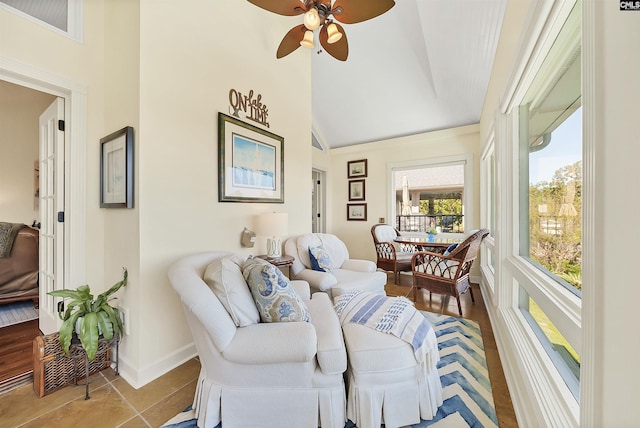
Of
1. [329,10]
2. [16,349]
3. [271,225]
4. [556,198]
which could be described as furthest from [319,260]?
[16,349]

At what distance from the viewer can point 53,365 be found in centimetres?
160

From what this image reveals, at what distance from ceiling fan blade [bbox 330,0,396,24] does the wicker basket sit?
115 inches

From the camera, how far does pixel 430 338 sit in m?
1.47

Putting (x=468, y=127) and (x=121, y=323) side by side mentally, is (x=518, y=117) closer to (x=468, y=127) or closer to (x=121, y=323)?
(x=468, y=127)

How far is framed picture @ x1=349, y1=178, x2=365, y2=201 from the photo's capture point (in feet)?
17.1

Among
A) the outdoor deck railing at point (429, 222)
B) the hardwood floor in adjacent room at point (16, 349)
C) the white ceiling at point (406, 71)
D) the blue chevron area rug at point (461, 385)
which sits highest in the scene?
the white ceiling at point (406, 71)

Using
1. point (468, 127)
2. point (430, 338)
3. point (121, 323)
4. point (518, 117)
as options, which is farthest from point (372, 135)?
point (121, 323)

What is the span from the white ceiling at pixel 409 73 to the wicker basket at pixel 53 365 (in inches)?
154

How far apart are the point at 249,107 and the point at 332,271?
1.94 metres

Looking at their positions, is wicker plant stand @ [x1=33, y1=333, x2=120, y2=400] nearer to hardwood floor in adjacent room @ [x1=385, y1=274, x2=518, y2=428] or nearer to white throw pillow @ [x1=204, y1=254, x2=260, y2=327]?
white throw pillow @ [x1=204, y1=254, x2=260, y2=327]

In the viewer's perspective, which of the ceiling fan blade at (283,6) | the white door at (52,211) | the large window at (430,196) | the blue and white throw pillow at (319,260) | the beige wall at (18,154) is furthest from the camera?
the large window at (430,196)

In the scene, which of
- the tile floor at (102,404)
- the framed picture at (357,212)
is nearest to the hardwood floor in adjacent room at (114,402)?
the tile floor at (102,404)

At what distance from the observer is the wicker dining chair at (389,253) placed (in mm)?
4016

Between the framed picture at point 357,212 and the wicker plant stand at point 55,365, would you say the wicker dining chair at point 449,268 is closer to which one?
the framed picture at point 357,212
